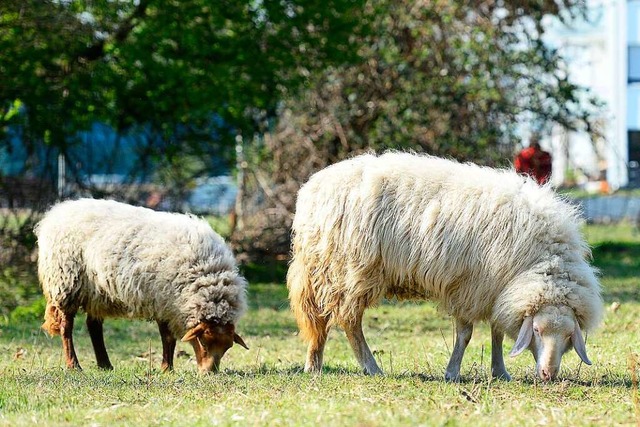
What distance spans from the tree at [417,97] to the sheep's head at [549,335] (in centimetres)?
1033

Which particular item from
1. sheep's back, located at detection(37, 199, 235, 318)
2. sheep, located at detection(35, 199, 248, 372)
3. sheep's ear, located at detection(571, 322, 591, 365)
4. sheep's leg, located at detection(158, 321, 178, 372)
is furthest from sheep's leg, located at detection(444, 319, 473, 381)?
sheep's leg, located at detection(158, 321, 178, 372)

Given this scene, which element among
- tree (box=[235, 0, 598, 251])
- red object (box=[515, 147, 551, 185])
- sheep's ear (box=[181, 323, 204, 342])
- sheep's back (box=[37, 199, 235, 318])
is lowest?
sheep's ear (box=[181, 323, 204, 342])

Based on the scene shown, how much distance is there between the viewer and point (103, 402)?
21.2 feet

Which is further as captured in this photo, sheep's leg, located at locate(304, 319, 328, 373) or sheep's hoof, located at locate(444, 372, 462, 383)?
sheep's leg, located at locate(304, 319, 328, 373)

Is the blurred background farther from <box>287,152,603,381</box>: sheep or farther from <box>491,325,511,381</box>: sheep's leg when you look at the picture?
<box>491,325,511,381</box>: sheep's leg

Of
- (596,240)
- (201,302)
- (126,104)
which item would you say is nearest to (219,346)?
(201,302)

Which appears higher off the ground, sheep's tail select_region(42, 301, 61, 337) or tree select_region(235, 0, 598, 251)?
tree select_region(235, 0, 598, 251)

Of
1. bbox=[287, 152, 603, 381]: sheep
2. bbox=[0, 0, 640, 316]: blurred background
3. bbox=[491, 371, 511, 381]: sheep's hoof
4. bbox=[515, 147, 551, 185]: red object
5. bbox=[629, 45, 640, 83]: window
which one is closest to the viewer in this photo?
bbox=[287, 152, 603, 381]: sheep

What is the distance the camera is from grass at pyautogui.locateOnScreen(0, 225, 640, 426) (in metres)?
5.86

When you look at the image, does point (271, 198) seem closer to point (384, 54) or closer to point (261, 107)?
point (261, 107)

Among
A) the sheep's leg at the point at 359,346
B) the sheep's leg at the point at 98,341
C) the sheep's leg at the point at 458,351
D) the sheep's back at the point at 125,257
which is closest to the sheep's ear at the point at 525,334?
the sheep's leg at the point at 458,351

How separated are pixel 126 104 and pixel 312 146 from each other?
329 cm

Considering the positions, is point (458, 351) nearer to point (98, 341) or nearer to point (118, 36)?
point (98, 341)

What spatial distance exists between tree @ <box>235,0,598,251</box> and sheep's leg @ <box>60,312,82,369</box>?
8.48m
